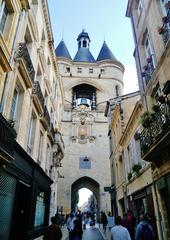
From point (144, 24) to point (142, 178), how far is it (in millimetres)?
7027

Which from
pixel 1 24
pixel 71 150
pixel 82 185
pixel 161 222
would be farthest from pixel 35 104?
pixel 82 185

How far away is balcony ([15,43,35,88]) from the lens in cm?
711

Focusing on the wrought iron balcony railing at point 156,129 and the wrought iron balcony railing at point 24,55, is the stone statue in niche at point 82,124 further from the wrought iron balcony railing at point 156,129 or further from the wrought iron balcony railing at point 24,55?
the wrought iron balcony railing at point 156,129

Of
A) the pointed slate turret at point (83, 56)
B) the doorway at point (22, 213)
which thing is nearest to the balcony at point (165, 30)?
the doorway at point (22, 213)

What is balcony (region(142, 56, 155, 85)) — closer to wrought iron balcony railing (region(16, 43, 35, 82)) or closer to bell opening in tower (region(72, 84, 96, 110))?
wrought iron balcony railing (region(16, 43, 35, 82))

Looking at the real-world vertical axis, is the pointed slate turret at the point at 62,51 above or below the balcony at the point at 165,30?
above

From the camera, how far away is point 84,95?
126ft

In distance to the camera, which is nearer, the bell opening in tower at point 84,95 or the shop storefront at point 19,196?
the shop storefront at point 19,196

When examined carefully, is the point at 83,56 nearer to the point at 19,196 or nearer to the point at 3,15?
the point at 3,15

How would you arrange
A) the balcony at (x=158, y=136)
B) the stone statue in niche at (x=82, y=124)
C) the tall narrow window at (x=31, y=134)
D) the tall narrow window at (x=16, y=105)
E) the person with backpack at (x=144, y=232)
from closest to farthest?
the person with backpack at (x=144, y=232) → the balcony at (x=158, y=136) → the tall narrow window at (x=16, y=105) → the tall narrow window at (x=31, y=134) → the stone statue in niche at (x=82, y=124)

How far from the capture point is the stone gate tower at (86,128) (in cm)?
2841

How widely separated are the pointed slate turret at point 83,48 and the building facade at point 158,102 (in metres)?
38.2

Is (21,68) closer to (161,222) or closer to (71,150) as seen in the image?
(161,222)

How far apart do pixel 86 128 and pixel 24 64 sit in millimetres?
23855
